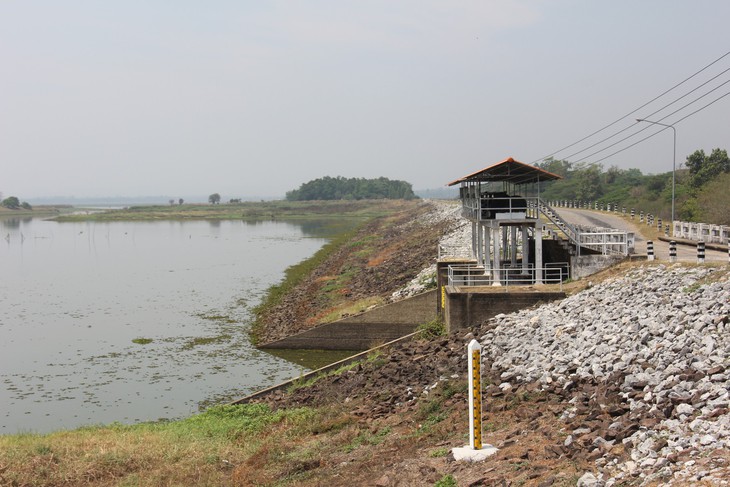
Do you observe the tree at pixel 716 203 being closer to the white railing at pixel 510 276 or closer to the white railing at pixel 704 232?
the white railing at pixel 704 232

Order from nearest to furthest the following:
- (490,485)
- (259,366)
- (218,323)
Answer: (490,485) → (259,366) → (218,323)

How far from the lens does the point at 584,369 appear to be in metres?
14.9

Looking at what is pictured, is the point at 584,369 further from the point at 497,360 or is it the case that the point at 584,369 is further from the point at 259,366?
the point at 259,366

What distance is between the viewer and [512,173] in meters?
27.5

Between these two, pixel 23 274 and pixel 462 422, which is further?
pixel 23 274

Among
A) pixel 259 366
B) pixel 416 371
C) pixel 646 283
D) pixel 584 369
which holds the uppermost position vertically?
pixel 646 283

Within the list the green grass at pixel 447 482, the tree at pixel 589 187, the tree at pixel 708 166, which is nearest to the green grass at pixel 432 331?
the green grass at pixel 447 482

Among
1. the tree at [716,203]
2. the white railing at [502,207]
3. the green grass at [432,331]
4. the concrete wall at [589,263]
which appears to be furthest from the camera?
the tree at [716,203]

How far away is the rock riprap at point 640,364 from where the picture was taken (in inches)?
389

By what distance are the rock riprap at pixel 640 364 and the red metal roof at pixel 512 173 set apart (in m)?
5.92

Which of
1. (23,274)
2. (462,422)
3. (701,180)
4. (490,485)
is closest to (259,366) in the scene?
(462,422)

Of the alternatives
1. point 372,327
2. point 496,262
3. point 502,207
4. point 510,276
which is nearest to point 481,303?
point 496,262

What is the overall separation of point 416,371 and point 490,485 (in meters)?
9.53

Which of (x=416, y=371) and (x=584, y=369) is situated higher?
(x=584, y=369)
